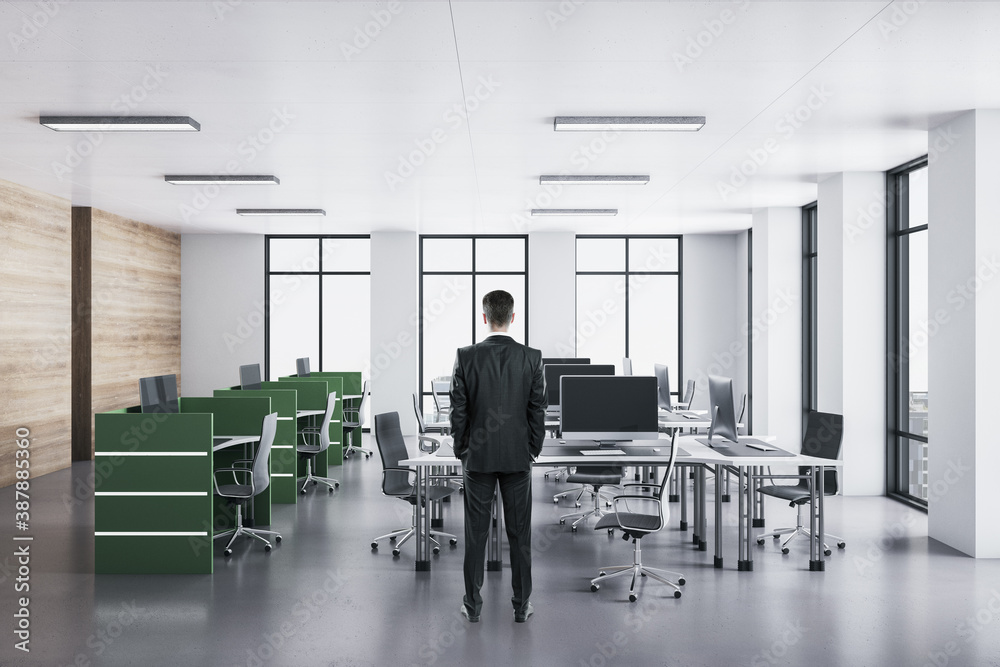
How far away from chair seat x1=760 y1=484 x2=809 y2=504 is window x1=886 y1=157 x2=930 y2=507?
215cm

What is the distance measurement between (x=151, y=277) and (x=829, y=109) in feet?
32.0

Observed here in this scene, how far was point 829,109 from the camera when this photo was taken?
17.9ft

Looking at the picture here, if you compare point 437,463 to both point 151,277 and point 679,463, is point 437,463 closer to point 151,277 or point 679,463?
point 679,463

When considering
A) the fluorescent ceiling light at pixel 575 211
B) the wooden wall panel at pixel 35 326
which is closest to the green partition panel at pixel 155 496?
the wooden wall panel at pixel 35 326

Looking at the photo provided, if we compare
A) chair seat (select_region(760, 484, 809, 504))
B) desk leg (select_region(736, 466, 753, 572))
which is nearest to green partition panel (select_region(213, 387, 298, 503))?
desk leg (select_region(736, 466, 753, 572))

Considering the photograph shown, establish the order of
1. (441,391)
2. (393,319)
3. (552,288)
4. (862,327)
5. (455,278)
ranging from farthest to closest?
(455,278) → (552,288) → (393,319) → (441,391) → (862,327)

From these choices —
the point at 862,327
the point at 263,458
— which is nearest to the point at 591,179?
the point at 862,327

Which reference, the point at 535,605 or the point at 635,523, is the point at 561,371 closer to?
the point at 635,523

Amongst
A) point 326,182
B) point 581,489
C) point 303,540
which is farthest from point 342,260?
point 303,540

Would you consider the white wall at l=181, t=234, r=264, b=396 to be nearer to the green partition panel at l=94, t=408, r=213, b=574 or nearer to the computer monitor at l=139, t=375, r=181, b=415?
the computer monitor at l=139, t=375, r=181, b=415

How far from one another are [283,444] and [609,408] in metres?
3.39

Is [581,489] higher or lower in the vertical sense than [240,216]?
lower

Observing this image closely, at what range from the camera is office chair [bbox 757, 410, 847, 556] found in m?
Result: 5.41

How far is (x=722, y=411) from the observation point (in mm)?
5793
